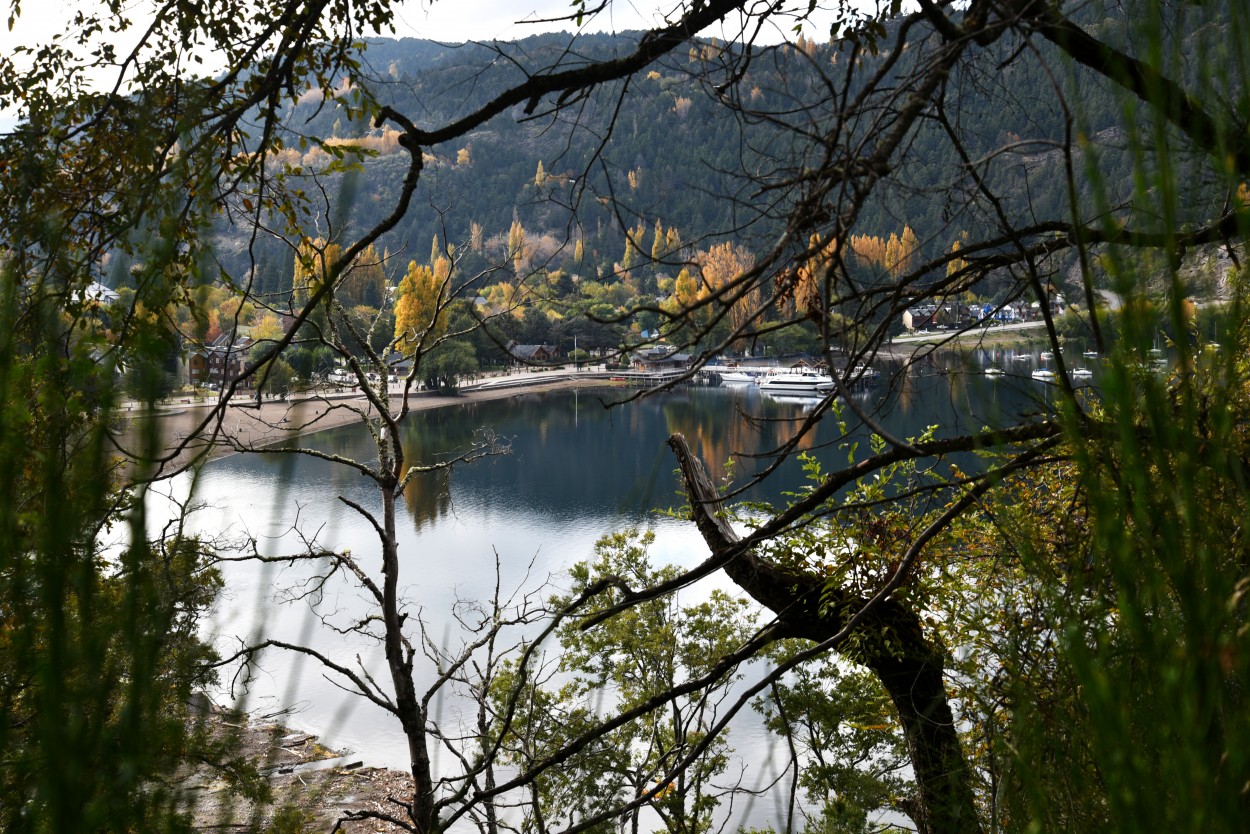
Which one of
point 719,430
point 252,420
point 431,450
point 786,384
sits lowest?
point 431,450

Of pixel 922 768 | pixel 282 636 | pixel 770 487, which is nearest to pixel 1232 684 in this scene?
pixel 922 768

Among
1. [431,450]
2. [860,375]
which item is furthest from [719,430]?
[860,375]

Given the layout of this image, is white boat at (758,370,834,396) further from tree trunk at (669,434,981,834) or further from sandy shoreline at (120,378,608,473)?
tree trunk at (669,434,981,834)

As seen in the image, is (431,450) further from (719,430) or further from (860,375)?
(860,375)

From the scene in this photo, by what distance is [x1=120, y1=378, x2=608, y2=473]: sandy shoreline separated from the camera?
59cm

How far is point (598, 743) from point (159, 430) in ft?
25.9

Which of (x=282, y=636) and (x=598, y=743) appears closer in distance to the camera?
(x=598, y=743)

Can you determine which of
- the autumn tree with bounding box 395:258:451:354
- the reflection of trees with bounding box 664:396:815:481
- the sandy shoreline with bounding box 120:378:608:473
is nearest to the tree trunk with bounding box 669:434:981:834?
the sandy shoreline with bounding box 120:378:608:473

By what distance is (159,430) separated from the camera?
0.54 meters

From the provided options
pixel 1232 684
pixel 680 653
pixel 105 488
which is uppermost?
pixel 105 488

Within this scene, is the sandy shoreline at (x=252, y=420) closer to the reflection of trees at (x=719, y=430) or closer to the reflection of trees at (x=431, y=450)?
the reflection of trees at (x=431, y=450)

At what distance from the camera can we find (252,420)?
9047 mm

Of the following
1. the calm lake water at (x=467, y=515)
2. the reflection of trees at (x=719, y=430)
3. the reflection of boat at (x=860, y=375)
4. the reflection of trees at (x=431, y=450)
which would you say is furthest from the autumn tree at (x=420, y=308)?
the reflection of boat at (x=860, y=375)

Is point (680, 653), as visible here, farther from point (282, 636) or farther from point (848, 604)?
point (282, 636)
